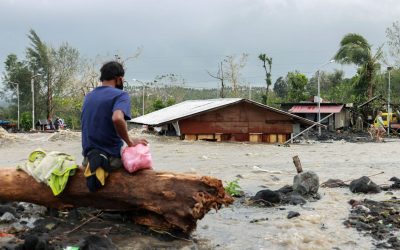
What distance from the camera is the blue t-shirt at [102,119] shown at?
6477 millimetres

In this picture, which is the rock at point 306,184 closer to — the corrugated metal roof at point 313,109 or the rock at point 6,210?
the rock at point 6,210

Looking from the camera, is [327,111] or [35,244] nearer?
[35,244]

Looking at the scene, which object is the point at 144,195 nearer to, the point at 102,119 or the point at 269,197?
the point at 102,119

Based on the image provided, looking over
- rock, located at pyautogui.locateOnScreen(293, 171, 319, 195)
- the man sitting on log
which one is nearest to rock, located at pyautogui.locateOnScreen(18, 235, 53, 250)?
the man sitting on log

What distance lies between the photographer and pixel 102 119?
6.55 metres

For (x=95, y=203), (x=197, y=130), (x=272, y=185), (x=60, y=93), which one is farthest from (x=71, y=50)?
(x=95, y=203)

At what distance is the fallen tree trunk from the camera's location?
21.6 ft

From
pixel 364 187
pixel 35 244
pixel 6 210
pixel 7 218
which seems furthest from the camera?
pixel 364 187

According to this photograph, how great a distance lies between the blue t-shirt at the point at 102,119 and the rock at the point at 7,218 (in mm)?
1869

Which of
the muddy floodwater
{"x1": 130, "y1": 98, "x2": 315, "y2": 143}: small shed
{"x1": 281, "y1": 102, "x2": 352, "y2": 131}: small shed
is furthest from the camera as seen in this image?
{"x1": 281, "y1": 102, "x2": 352, "y2": 131}: small shed

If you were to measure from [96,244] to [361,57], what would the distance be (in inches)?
1774

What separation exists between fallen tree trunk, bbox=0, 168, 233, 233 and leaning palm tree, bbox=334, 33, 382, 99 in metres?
43.4

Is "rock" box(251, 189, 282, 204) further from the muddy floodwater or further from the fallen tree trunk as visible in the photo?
the fallen tree trunk

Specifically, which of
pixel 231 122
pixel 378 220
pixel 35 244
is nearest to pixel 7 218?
pixel 35 244
